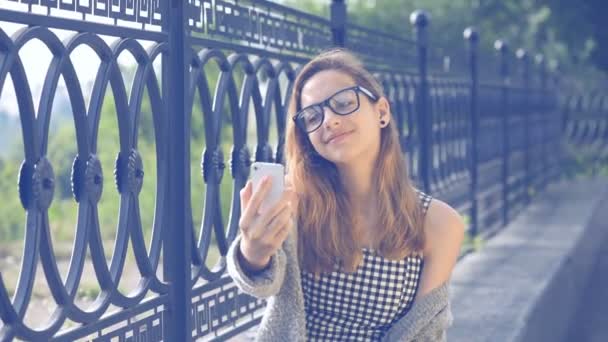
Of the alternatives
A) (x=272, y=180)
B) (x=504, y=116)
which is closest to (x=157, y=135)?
(x=272, y=180)

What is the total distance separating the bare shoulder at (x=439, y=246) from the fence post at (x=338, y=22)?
229 cm

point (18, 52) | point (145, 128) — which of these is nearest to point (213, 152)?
point (18, 52)

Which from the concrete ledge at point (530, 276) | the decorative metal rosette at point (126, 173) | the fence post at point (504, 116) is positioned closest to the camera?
the decorative metal rosette at point (126, 173)

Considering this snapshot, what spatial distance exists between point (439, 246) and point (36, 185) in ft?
3.28

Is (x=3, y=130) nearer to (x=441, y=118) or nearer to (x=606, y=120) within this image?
(x=441, y=118)

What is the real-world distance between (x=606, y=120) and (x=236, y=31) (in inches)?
657

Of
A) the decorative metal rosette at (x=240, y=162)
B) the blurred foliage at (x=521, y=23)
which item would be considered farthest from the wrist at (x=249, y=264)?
the blurred foliage at (x=521, y=23)

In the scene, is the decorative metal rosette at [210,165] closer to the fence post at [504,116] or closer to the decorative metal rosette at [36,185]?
the decorative metal rosette at [36,185]

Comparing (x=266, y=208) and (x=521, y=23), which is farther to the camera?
(x=521, y=23)

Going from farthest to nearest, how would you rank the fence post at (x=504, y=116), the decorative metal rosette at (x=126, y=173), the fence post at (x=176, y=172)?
1. the fence post at (x=504, y=116)
2. the fence post at (x=176, y=172)
3. the decorative metal rosette at (x=126, y=173)

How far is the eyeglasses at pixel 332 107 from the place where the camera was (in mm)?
2895

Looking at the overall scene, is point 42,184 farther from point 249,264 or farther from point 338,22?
point 338,22

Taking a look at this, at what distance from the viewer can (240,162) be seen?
3977 mm

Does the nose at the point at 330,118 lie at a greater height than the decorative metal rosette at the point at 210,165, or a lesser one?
greater
